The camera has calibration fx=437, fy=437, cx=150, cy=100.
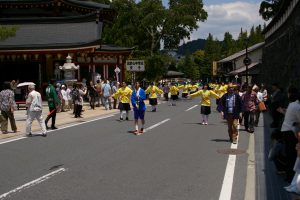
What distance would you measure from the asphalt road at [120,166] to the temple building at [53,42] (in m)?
15.4

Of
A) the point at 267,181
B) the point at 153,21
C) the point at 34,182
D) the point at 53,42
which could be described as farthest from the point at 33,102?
the point at 153,21

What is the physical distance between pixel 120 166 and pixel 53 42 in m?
22.7

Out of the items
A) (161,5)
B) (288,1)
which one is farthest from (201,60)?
(288,1)

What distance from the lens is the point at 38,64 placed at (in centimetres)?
3123

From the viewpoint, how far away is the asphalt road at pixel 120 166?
23.1 ft

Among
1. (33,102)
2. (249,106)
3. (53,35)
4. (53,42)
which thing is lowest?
(249,106)

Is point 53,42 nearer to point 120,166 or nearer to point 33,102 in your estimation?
point 33,102

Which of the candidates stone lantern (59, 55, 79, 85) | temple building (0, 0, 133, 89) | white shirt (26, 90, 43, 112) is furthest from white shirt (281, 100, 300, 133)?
temple building (0, 0, 133, 89)

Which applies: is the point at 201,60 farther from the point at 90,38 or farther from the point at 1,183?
the point at 1,183

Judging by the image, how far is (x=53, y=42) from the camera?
30.3 meters

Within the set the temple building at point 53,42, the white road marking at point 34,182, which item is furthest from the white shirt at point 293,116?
the temple building at point 53,42

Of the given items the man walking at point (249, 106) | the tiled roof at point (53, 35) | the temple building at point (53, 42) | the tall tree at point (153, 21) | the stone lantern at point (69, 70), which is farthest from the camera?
the tall tree at point (153, 21)

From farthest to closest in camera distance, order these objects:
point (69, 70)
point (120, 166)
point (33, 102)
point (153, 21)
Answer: point (153, 21)
point (69, 70)
point (33, 102)
point (120, 166)

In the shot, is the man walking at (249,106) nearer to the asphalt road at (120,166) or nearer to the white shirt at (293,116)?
the asphalt road at (120,166)
